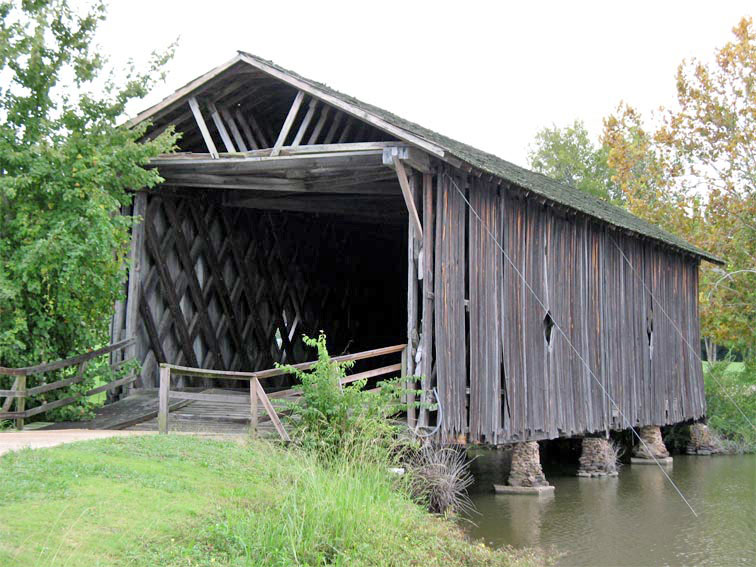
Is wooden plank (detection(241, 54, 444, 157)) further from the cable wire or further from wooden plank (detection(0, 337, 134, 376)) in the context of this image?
wooden plank (detection(0, 337, 134, 376))

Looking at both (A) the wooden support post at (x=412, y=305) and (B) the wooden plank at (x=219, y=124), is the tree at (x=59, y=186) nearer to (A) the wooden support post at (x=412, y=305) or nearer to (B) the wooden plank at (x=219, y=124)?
(B) the wooden plank at (x=219, y=124)

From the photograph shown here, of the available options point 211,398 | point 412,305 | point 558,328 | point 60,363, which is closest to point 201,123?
point 60,363

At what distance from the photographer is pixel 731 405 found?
901 inches

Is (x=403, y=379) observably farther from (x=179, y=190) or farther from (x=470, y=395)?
(x=179, y=190)

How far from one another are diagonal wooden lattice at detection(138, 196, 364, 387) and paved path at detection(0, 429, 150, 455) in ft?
10.5

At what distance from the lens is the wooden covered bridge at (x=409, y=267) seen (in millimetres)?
11500

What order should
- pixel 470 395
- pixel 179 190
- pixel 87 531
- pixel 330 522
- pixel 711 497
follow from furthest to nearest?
pixel 179 190 < pixel 711 497 < pixel 470 395 < pixel 330 522 < pixel 87 531

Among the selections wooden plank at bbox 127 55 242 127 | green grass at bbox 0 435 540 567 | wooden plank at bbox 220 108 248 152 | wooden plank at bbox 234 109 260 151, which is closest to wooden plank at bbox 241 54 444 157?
wooden plank at bbox 127 55 242 127

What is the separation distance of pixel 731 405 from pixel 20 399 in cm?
1806

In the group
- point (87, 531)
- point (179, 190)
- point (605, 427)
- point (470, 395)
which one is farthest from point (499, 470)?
point (87, 531)

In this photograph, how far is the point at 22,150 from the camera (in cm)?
1204

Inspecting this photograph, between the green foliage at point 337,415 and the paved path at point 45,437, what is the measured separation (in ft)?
6.39

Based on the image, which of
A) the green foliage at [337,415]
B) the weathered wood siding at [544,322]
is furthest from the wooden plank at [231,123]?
the green foliage at [337,415]

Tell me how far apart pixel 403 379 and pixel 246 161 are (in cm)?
394
